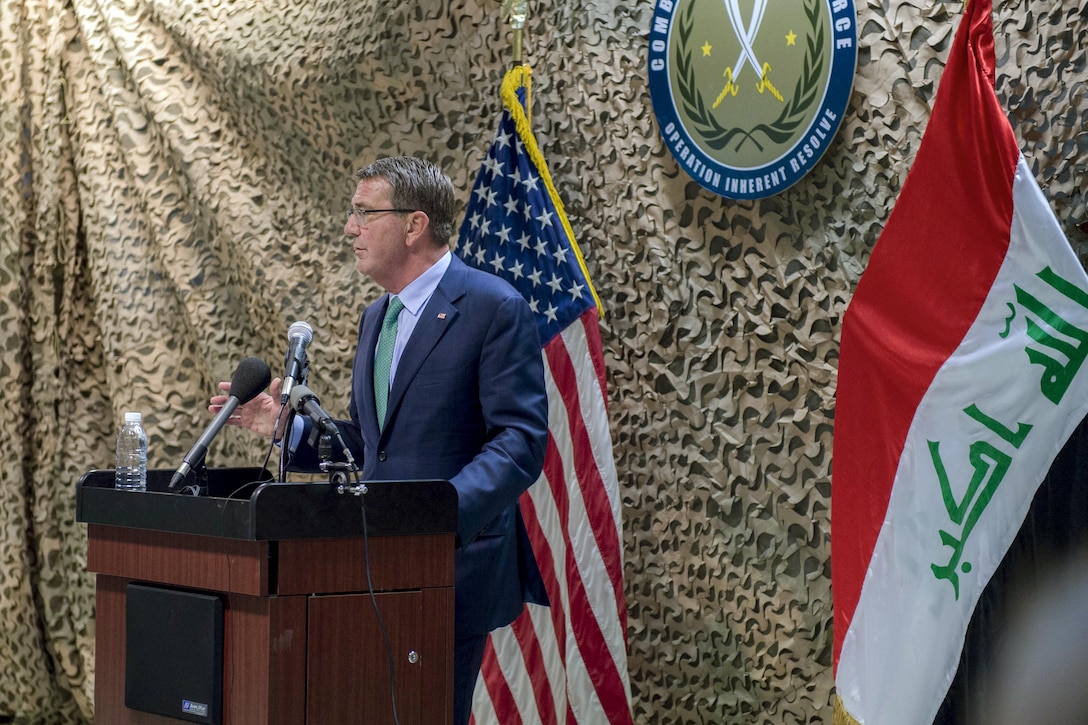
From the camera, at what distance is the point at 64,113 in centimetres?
443

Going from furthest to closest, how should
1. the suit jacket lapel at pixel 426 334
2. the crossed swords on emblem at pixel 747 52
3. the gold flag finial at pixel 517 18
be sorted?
the gold flag finial at pixel 517 18, the crossed swords on emblem at pixel 747 52, the suit jacket lapel at pixel 426 334

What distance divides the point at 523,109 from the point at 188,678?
7.15 ft

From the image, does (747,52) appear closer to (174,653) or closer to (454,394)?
(454,394)

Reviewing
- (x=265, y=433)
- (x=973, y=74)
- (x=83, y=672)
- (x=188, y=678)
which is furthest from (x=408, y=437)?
(x=83, y=672)

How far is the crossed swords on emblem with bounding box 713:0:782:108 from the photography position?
3.17m

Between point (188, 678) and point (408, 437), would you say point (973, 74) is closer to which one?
point (408, 437)

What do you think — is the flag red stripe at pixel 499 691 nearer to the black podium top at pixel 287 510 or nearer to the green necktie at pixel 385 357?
the green necktie at pixel 385 357

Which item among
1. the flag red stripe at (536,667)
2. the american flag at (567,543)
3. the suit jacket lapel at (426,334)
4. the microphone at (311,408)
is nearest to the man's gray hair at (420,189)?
the suit jacket lapel at (426,334)

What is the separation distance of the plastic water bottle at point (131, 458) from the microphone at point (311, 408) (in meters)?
0.45

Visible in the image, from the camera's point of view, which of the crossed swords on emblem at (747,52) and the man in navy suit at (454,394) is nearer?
the man in navy suit at (454,394)

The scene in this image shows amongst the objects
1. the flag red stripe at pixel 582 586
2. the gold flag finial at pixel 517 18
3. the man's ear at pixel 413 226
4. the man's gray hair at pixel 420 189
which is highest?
the gold flag finial at pixel 517 18

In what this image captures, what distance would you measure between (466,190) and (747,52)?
109 centimetres

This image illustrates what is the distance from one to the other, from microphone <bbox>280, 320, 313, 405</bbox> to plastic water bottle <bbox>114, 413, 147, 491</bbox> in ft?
1.40

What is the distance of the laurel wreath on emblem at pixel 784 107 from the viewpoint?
10.1ft
